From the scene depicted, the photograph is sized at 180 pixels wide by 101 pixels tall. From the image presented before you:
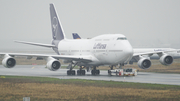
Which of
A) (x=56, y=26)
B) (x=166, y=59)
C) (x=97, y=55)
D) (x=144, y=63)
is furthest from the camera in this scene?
(x=56, y=26)

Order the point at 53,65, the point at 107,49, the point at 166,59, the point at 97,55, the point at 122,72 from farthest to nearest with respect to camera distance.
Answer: the point at 166,59, the point at 97,55, the point at 122,72, the point at 107,49, the point at 53,65

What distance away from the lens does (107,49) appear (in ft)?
144

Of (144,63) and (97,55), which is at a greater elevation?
(97,55)

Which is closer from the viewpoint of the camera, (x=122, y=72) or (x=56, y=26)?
(x=122, y=72)

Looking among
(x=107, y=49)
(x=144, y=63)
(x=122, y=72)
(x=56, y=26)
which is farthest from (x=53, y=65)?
(x=56, y=26)

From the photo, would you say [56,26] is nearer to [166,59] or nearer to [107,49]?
[107,49]

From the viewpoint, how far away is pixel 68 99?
71.0 ft

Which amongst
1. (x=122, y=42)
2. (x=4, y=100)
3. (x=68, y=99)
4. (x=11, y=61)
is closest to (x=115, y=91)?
(x=68, y=99)

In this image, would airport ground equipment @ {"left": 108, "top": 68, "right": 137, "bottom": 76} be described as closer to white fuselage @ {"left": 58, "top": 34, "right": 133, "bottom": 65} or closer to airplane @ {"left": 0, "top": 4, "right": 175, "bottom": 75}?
airplane @ {"left": 0, "top": 4, "right": 175, "bottom": 75}

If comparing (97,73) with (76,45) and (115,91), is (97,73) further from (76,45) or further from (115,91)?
(115,91)

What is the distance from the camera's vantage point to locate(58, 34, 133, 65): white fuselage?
138 ft

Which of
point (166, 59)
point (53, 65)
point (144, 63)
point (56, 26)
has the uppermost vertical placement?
point (56, 26)

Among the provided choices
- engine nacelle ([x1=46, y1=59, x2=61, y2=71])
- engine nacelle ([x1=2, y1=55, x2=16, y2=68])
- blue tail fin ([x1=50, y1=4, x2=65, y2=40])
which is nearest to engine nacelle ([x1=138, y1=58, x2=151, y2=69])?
engine nacelle ([x1=46, y1=59, x2=61, y2=71])

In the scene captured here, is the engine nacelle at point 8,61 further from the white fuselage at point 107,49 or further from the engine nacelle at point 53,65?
the white fuselage at point 107,49
